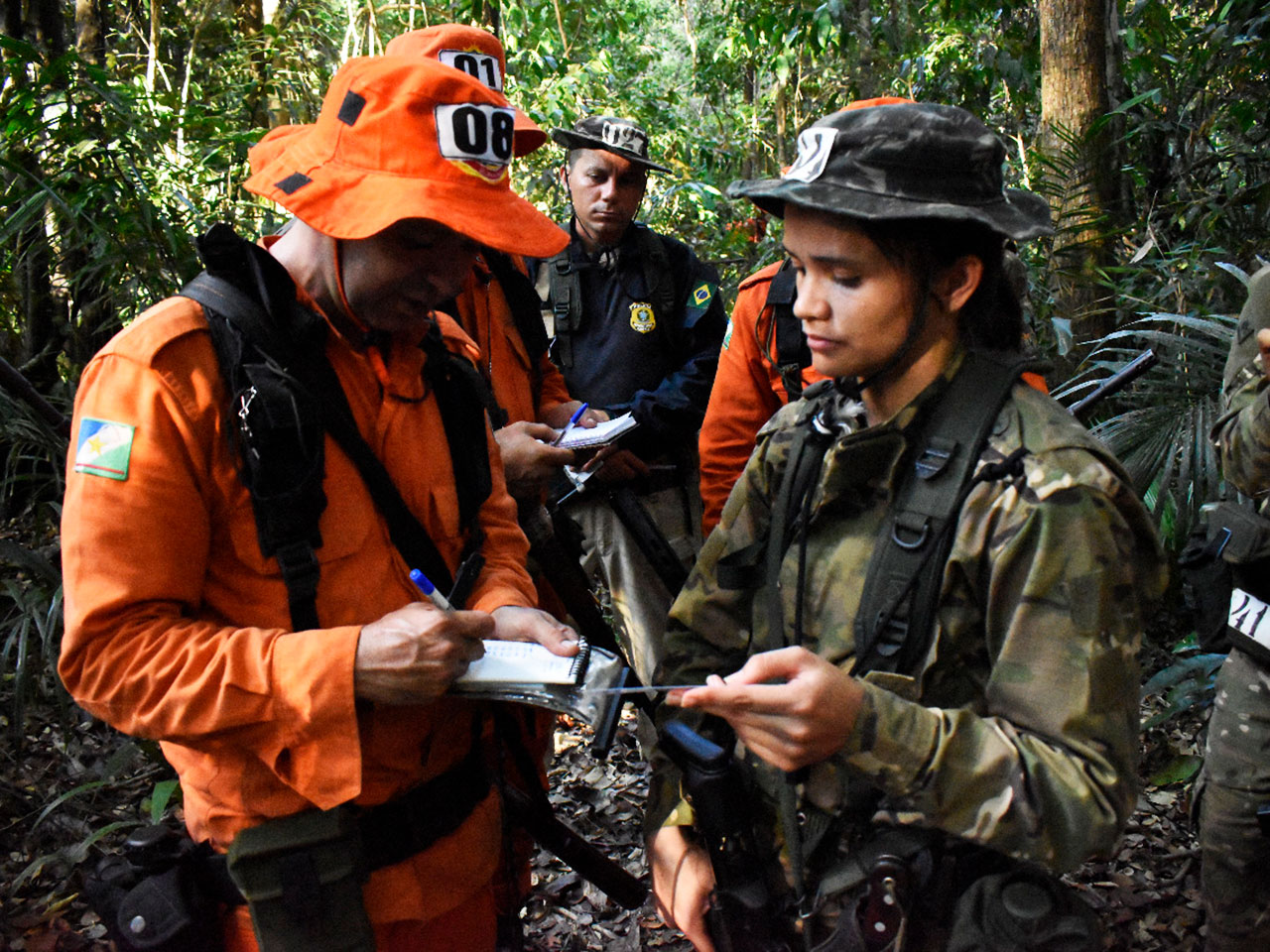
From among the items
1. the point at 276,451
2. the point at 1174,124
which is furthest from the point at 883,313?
the point at 1174,124

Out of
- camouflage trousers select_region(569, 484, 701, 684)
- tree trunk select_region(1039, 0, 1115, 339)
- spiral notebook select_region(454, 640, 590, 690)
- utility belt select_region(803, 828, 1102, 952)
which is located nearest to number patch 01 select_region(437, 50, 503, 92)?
spiral notebook select_region(454, 640, 590, 690)

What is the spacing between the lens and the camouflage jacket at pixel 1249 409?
8.08 ft

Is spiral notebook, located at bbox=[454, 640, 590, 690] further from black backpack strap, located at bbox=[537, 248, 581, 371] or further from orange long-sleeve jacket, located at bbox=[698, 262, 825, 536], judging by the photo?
black backpack strap, located at bbox=[537, 248, 581, 371]

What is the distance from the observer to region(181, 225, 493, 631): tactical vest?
64.9 inches

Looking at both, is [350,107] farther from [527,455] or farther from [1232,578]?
[1232,578]

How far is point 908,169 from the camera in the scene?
169 centimetres

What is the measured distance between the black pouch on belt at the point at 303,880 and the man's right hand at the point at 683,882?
57 centimetres

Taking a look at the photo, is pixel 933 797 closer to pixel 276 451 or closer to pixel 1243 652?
pixel 276 451

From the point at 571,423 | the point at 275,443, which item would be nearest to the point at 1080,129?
the point at 571,423

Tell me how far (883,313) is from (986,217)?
228 millimetres

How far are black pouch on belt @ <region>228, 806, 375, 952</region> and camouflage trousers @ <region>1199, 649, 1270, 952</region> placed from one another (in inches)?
89.3

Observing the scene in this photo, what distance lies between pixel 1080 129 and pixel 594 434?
139 inches

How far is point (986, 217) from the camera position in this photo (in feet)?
5.41

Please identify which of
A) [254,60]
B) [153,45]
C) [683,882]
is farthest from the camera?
[254,60]
